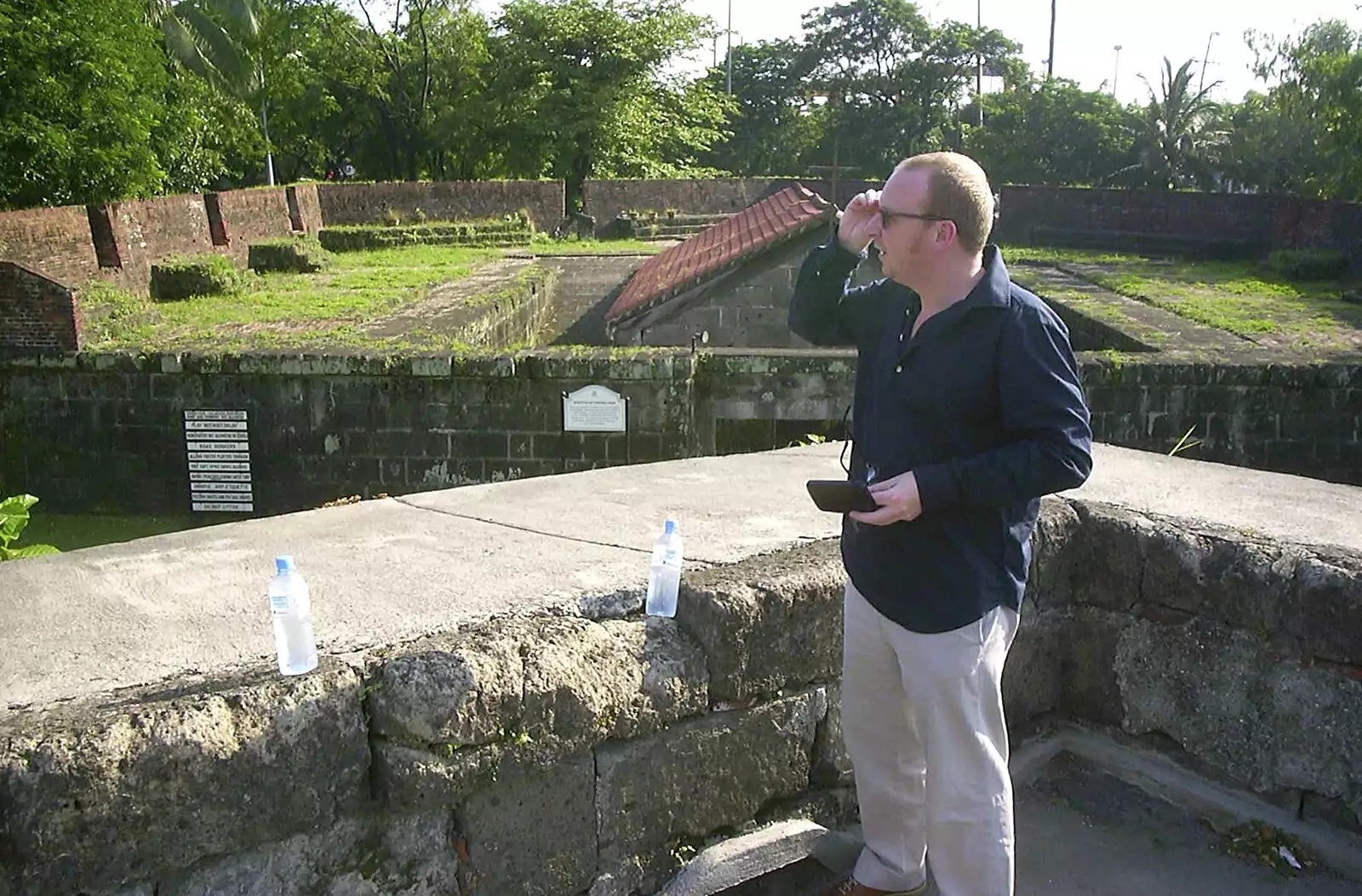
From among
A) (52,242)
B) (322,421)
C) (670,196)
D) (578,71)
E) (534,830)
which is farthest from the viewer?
(578,71)

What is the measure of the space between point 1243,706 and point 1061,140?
3886 cm

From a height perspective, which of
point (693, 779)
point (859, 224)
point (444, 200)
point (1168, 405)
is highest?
point (444, 200)

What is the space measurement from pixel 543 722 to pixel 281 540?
1.17 m

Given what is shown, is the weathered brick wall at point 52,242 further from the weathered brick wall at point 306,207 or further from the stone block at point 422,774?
the stone block at point 422,774

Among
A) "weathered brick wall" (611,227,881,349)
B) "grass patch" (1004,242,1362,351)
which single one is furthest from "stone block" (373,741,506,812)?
"grass patch" (1004,242,1362,351)

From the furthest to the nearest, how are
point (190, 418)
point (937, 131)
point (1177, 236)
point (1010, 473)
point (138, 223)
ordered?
1. point (937, 131)
2. point (1177, 236)
3. point (138, 223)
4. point (190, 418)
5. point (1010, 473)

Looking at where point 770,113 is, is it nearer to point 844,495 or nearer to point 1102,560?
point 1102,560

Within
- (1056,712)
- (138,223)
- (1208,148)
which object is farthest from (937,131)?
(1056,712)

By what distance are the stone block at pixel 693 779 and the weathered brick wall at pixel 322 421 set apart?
623cm

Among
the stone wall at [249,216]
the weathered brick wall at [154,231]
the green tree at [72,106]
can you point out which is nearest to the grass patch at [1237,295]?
the weathered brick wall at [154,231]

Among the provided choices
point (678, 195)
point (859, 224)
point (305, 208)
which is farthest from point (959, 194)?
point (678, 195)

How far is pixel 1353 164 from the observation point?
75.2ft

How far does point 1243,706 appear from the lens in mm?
3008

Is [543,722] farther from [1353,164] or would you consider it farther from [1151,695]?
[1353,164]
